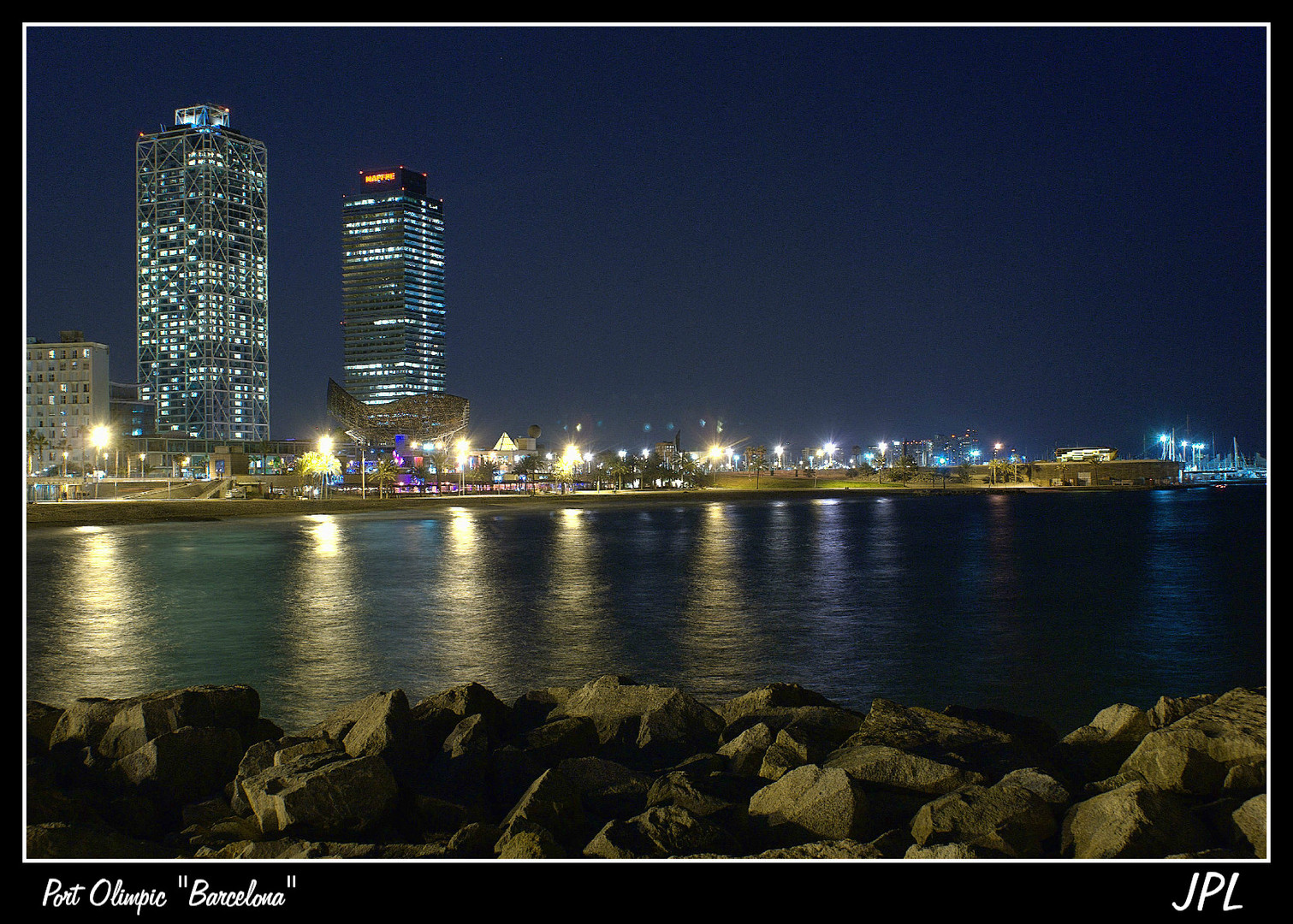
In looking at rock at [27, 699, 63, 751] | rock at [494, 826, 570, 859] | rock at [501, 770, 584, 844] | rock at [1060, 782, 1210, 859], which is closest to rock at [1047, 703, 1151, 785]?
rock at [1060, 782, 1210, 859]

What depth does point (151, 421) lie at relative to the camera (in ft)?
568

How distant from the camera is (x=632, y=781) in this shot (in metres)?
6.47

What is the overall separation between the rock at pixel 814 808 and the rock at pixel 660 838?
480 mm

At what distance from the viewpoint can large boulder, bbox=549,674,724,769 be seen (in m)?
7.76

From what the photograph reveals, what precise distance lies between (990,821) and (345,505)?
6372 cm

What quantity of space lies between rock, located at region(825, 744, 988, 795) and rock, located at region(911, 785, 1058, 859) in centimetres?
60

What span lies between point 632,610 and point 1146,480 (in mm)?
159188

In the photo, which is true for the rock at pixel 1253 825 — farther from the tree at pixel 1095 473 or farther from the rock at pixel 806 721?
the tree at pixel 1095 473

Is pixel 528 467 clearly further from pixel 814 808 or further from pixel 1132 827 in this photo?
pixel 1132 827

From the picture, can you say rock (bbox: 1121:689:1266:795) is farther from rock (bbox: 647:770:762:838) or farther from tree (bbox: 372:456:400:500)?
tree (bbox: 372:456:400:500)

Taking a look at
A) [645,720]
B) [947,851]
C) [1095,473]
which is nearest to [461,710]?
[645,720]

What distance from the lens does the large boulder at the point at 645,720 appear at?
25.5ft


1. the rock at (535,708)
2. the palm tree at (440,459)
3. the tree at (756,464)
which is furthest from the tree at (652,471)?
the rock at (535,708)

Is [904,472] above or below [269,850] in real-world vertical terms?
above
